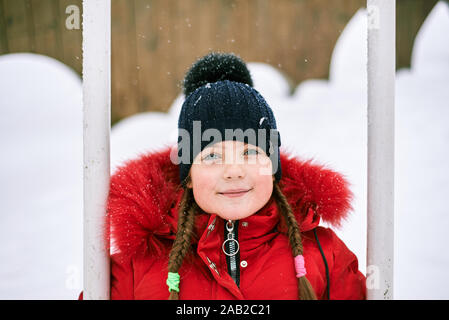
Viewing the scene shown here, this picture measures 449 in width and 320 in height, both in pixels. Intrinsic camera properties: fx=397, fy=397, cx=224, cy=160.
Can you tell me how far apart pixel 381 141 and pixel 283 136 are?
1534mm

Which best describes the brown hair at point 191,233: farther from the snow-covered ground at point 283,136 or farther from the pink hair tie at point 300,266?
the snow-covered ground at point 283,136

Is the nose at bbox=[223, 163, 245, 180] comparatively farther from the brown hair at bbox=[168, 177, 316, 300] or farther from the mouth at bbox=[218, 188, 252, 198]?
the brown hair at bbox=[168, 177, 316, 300]

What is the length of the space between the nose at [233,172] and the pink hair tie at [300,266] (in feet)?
0.72

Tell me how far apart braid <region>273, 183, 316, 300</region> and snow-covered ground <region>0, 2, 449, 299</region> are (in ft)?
3.09

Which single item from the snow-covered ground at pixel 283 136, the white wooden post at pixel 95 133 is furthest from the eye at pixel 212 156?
the snow-covered ground at pixel 283 136

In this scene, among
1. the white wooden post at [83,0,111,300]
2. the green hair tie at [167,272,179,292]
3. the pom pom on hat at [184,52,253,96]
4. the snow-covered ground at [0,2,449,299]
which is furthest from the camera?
the snow-covered ground at [0,2,449,299]

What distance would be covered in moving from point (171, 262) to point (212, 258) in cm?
10

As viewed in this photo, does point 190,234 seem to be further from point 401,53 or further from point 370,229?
point 401,53

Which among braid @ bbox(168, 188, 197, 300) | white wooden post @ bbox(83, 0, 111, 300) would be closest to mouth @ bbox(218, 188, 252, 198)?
braid @ bbox(168, 188, 197, 300)

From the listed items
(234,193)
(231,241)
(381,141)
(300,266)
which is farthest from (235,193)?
(381,141)

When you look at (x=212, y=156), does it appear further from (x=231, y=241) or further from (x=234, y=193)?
(x=231, y=241)

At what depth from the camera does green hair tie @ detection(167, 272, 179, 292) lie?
2.73ft

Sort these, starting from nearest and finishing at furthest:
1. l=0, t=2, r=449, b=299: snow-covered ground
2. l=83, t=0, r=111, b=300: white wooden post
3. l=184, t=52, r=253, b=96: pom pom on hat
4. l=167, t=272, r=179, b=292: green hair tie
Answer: l=83, t=0, r=111, b=300: white wooden post → l=167, t=272, r=179, b=292: green hair tie → l=184, t=52, r=253, b=96: pom pom on hat → l=0, t=2, r=449, b=299: snow-covered ground

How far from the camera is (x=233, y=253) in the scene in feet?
2.97
